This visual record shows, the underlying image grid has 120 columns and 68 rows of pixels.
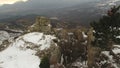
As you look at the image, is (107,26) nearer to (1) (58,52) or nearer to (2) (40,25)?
(1) (58,52)

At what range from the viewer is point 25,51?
59.2m

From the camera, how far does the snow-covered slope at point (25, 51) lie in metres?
54.3

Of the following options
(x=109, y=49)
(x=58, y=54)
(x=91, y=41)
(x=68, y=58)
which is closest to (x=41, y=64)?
(x=58, y=54)

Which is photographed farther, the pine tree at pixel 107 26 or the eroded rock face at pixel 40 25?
the eroded rock face at pixel 40 25

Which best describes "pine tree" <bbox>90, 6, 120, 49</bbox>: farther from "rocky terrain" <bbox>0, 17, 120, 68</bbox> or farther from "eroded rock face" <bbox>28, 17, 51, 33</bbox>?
"eroded rock face" <bbox>28, 17, 51, 33</bbox>

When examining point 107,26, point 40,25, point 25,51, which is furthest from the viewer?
point 40,25

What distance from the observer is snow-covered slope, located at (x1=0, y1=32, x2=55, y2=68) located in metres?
54.3

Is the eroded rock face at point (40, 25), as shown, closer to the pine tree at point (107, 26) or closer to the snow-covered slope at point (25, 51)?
the snow-covered slope at point (25, 51)

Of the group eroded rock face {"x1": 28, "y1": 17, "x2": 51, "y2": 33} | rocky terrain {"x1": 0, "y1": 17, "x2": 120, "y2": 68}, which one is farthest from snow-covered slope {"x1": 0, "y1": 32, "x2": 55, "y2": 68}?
eroded rock face {"x1": 28, "y1": 17, "x2": 51, "y2": 33}

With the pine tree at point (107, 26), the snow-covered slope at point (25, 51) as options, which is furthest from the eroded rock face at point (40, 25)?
the pine tree at point (107, 26)

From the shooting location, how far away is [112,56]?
62.6 metres

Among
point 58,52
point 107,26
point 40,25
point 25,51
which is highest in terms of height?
point 107,26

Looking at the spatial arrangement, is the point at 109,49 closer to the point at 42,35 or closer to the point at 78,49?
the point at 78,49

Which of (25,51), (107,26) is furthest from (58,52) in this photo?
(107,26)
